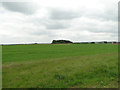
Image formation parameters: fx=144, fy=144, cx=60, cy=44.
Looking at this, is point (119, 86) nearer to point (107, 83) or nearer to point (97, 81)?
point (107, 83)

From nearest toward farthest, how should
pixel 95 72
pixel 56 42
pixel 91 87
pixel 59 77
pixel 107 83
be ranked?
pixel 91 87
pixel 107 83
pixel 59 77
pixel 95 72
pixel 56 42

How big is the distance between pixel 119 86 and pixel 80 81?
2.13 meters

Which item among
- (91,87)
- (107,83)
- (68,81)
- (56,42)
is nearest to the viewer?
(91,87)

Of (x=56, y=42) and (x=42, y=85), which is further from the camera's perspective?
(x=56, y=42)

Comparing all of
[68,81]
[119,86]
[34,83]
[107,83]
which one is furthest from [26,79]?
[119,86]

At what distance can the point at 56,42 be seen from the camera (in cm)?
7269

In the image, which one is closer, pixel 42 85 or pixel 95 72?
pixel 42 85

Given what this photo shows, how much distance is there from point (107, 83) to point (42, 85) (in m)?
3.62

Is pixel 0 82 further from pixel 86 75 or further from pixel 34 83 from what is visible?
pixel 86 75

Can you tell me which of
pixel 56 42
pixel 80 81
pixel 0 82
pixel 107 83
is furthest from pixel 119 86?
pixel 56 42

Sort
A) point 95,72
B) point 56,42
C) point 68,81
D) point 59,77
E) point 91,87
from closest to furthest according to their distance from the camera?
point 91,87 → point 68,81 → point 59,77 → point 95,72 → point 56,42

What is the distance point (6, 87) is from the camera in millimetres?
7719

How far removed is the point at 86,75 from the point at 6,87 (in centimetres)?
521

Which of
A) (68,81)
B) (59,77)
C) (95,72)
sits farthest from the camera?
(95,72)
